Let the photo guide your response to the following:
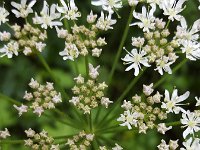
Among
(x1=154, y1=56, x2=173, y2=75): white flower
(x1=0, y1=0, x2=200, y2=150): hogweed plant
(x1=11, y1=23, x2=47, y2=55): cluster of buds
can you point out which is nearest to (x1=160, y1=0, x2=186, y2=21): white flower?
(x1=0, y1=0, x2=200, y2=150): hogweed plant

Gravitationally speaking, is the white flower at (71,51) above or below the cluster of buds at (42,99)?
above

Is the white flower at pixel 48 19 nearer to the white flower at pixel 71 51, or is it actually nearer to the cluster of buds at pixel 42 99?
the white flower at pixel 71 51

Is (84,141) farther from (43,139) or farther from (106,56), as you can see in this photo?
(106,56)

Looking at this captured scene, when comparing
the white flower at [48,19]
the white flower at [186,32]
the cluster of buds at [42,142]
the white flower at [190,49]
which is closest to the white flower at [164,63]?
the white flower at [190,49]

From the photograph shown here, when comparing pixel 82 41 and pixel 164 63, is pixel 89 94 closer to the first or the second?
pixel 82 41

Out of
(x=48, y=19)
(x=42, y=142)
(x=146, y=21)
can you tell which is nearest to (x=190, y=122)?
(x=146, y=21)

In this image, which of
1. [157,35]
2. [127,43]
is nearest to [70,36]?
[157,35]

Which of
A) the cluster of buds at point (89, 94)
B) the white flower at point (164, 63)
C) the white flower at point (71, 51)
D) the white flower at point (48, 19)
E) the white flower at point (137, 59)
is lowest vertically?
the cluster of buds at point (89, 94)
